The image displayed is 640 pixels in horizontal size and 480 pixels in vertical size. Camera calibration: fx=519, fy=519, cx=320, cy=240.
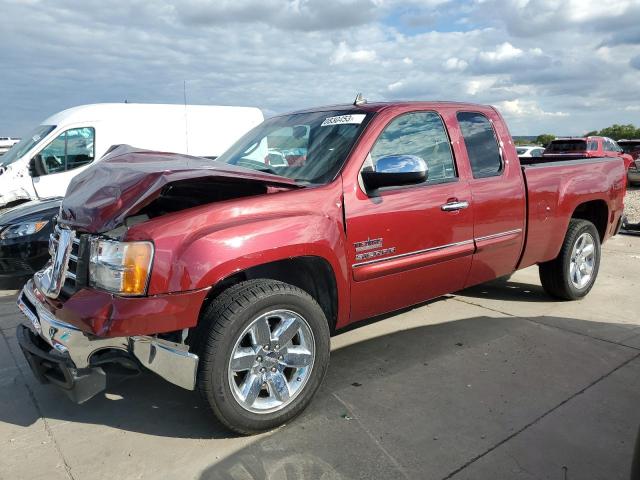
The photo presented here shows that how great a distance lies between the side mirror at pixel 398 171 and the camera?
3.14 meters

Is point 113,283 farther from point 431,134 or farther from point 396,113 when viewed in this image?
point 431,134

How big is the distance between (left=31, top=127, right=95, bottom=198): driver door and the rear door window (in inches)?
296

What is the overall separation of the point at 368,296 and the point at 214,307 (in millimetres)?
1119

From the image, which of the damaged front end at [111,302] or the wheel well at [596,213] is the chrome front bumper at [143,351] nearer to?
the damaged front end at [111,302]

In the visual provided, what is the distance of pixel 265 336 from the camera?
2816mm

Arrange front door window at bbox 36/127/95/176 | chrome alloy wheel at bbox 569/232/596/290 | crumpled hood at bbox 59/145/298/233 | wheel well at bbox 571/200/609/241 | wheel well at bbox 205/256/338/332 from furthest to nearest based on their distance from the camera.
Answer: front door window at bbox 36/127/95/176 < wheel well at bbox 571/200/609/241 < chrome alloy wheel at bbox 569/232/596/290 < wheel well at bbox 205/256/338/332 < crumpled hood at bbox 59/145/298/233

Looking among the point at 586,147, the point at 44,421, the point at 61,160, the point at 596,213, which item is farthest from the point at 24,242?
the point at 586,147

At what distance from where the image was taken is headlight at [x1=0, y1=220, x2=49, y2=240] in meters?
5.68

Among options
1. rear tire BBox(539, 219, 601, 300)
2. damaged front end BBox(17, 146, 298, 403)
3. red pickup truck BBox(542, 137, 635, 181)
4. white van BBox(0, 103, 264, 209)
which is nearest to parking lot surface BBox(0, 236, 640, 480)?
damaged front end BBox(17, 146, 298, 403)

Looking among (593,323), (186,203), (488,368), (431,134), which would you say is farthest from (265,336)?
(593,323)

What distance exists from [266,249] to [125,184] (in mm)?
801

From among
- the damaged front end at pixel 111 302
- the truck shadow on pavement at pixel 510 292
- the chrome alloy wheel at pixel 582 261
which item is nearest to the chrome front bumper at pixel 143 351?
the damaged front end at pixel 111 302

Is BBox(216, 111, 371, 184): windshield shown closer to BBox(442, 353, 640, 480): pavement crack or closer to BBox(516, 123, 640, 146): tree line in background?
BBox(442, 353, 640, 480): pavement crack

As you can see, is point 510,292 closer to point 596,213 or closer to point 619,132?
point 596,213
